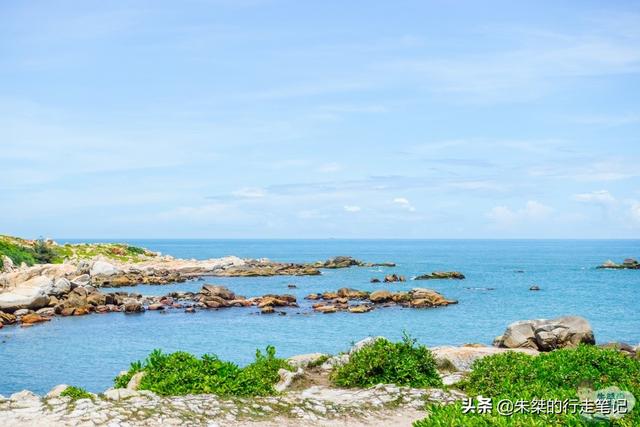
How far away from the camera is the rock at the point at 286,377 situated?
15287 millimetres

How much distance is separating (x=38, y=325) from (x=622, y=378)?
44004 mm

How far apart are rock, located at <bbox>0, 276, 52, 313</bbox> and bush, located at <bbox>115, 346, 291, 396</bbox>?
40.6 m

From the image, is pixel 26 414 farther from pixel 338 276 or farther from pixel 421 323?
pixel 338 276

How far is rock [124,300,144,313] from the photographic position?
54156 millimetres

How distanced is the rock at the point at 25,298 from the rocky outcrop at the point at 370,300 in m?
24.9

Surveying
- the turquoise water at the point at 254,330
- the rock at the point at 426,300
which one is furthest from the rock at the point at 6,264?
the rock at the point at 426,300

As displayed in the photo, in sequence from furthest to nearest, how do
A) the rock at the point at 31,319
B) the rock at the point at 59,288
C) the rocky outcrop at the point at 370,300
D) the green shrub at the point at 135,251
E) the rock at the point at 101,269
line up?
the green shrub at the point at 135,251 < the rock at the point at 101,269 < the rock at the point at 59,288 < the rocky outcrop at the point at 370,300 < the rock at the point at 31,319

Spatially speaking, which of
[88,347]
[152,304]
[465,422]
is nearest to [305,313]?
[152,304]

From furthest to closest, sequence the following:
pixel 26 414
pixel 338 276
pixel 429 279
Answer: pixel 338 276, pixel 429 279, pixel 26 414

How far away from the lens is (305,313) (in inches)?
2109

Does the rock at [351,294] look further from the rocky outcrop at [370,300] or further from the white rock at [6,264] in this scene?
the white rock at [6,264]

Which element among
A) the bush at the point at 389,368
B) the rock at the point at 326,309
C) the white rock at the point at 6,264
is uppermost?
the bush at the point at 389,368

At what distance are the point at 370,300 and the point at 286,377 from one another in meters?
46.5

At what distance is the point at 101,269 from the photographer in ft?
272
